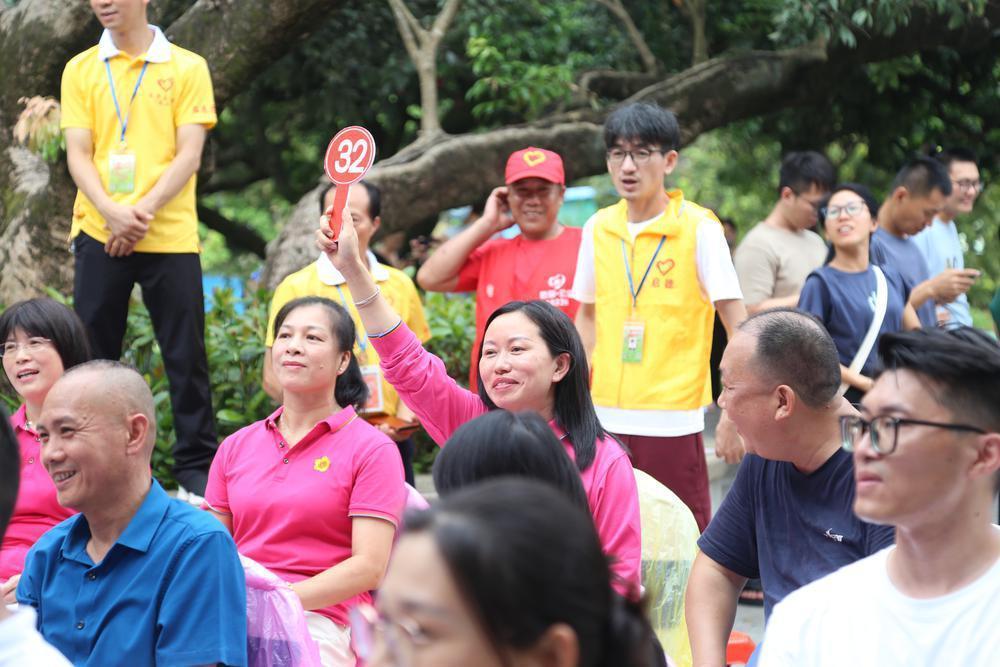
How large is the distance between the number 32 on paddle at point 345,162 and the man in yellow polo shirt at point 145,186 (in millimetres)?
1712

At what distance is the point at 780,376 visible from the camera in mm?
3078

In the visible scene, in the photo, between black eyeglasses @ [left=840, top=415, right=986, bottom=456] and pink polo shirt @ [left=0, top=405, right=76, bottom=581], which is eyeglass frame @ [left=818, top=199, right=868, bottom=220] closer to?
black eyeglasses @ [left=840, top=415, right=986, bottom=456]

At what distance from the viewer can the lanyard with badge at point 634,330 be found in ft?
15.9

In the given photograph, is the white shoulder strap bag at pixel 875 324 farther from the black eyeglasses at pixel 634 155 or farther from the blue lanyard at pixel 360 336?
the blue lanyard at pixel 360 336

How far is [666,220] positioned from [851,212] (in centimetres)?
96

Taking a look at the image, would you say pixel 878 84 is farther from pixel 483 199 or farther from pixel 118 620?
pixel 118 620

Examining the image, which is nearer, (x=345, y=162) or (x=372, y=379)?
(x=345, y=162)

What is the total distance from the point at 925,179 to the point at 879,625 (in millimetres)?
4323

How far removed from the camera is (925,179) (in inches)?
242

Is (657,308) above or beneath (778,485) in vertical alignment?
above

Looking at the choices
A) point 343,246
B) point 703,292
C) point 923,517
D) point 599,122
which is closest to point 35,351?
point 343,246

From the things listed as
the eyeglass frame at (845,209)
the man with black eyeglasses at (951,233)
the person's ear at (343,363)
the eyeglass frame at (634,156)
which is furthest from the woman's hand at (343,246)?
the man with black eyeglasses at (951,233)

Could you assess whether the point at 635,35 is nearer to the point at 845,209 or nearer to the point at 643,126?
the point at 845,209

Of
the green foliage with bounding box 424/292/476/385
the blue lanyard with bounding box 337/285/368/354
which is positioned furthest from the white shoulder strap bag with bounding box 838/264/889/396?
the green foliage with bounding box 424/292/476/385
